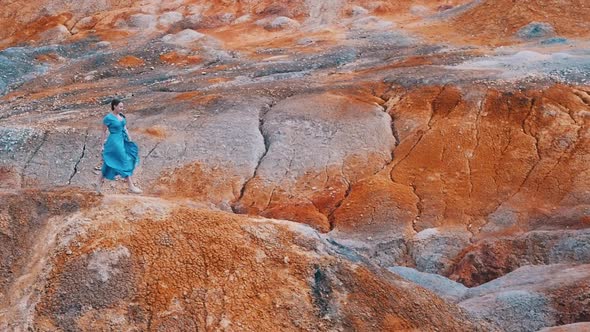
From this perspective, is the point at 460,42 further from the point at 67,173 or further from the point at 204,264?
the point at 204,264

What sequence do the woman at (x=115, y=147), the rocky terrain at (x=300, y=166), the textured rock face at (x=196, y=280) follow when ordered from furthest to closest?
1. the woman at (x=115, y=147)
2. the rocky terrain at (x=300, y=166)
3. the textured rock face at (x=196, y=280)

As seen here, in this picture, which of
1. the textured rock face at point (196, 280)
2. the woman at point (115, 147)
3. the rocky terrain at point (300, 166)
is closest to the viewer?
the textured rock face at point (196, 280)

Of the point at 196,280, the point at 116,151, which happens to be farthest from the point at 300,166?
the point at 196,280

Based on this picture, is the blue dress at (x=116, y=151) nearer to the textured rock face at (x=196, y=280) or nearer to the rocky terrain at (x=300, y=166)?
the rocky terrain at (x=300, y=166)

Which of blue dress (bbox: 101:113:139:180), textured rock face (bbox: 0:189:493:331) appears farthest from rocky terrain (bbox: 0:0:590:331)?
blue dress (bbox: 101:113:139:180)

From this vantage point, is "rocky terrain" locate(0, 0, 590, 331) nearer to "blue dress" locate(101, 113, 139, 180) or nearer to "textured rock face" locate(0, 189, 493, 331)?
"textured rock face" locate(0, 189, 493, 331)

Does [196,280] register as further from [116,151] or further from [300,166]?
[300,166]

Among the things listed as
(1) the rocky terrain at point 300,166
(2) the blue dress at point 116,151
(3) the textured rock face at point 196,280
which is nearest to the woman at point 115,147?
(2) the blue dress at point 116,151
